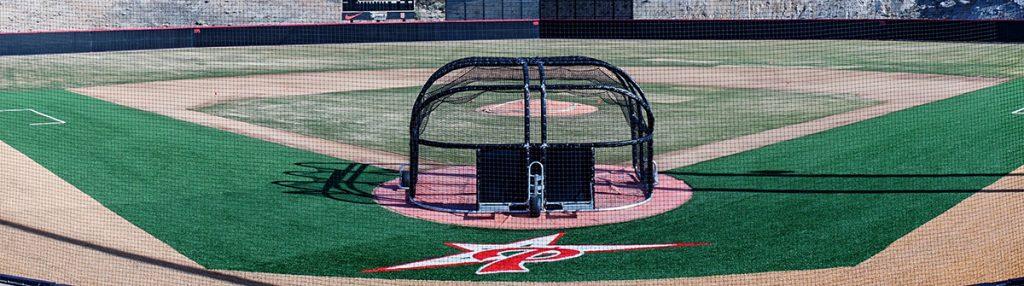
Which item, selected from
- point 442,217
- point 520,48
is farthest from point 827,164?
point 520,48

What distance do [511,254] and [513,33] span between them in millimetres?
36418

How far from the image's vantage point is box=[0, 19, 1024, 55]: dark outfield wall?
36.8 m

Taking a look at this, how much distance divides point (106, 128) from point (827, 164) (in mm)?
12797

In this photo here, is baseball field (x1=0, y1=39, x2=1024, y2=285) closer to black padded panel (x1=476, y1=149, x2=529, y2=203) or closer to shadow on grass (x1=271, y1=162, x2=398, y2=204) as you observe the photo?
shadow on grass (x1=271, y1=162, x2=398, y2=204)

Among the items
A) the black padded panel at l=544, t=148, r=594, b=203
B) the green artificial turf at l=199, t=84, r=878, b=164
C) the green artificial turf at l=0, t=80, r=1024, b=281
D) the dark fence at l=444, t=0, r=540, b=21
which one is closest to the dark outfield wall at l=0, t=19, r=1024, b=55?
the dark fence at l=444, t=0, r=540, b=21

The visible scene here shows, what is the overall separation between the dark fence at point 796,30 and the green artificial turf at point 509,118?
52.8 feet

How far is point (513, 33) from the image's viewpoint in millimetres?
46594

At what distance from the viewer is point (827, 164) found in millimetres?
15500

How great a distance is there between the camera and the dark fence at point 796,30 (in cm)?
3822

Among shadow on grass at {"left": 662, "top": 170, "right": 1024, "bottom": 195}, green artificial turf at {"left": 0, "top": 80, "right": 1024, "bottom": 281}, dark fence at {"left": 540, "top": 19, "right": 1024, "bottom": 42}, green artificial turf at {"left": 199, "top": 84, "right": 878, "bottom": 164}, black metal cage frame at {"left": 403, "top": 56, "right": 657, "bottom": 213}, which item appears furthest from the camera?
dark fence at {"left": 540, "top": 19, "right": 1024, "bottom": 42}

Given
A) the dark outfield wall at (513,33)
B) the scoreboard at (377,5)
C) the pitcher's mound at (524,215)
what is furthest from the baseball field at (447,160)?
the scoreboard at (377,5)

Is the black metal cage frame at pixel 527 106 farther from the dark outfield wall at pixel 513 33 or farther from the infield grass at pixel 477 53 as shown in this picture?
the dark outfield wall at pixel 513 33

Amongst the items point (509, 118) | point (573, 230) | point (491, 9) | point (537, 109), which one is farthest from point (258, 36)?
point (573, 230)

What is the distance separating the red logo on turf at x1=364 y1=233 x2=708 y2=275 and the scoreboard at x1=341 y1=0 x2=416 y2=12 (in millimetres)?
38193
